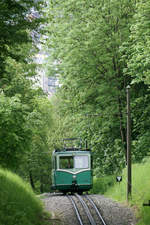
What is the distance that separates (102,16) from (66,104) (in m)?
7.07

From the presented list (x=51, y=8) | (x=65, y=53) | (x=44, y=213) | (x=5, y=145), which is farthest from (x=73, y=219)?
(x=51, y=8)

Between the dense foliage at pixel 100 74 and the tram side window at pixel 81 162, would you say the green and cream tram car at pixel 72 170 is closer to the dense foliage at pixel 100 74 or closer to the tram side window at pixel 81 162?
the tram side window at pixel 81 162

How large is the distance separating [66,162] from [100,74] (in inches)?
263

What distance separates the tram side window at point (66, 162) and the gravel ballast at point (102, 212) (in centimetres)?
545

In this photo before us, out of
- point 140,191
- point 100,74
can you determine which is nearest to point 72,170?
point 140,191

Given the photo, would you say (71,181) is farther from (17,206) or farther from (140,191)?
(17,206)

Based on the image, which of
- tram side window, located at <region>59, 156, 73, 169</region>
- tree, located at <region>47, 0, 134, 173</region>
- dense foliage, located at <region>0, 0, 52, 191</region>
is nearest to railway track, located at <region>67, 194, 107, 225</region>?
dense foliage, located at <region>0, 0, 52, 191</region>

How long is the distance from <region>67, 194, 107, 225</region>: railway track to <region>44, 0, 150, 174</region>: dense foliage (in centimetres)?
739

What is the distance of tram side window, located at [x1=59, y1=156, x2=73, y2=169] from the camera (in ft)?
83.5

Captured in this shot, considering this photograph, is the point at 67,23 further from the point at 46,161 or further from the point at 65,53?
the point at 46,161

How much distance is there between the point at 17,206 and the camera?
44.0 feet

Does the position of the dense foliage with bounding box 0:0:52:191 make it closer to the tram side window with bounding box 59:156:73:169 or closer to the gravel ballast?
the gravel ballast

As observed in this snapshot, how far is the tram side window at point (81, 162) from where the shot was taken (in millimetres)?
25469

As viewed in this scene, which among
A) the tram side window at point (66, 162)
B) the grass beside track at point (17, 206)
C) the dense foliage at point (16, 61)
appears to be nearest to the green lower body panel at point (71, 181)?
the tram side window at point (66, 162)
